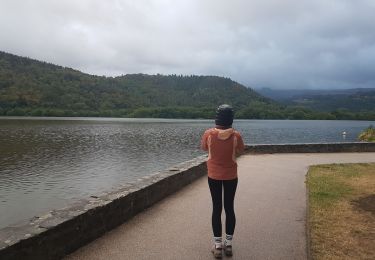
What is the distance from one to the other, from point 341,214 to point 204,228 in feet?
8.86

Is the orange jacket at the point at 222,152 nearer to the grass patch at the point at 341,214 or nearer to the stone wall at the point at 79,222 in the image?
the grass patch at the point at 341,214

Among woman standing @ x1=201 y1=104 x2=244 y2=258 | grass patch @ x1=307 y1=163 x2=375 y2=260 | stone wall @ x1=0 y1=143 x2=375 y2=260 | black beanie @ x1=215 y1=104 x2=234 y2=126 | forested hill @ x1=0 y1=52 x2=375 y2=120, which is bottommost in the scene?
grass patch @ x1=307 y1=163 x2=375 y2=260

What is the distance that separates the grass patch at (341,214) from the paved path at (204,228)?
9.0 inches

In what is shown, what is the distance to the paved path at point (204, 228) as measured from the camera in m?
5.10

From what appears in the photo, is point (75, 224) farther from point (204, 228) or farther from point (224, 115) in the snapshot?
point (224, 115)

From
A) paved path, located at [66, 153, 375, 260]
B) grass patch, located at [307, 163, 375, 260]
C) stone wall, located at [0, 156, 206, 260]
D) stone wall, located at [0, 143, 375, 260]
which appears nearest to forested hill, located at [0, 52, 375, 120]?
grass patch, located at [307, 163, 375, 260]

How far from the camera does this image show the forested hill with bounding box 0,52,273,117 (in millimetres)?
110312

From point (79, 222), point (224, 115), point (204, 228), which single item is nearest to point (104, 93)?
point (204, 228)

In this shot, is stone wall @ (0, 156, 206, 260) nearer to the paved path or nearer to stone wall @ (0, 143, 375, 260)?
stone wall @ (0, 143, 375, 260)

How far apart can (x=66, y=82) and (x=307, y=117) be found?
291 feet

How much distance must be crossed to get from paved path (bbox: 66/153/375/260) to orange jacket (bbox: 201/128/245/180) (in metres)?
1.04

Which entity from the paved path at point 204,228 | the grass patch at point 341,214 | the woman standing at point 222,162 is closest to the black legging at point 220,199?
the woman standing at point 222,162

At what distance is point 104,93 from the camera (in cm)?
13038

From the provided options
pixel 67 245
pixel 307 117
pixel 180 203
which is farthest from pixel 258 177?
pixel 307 117
